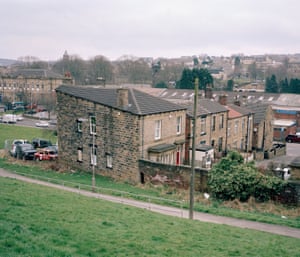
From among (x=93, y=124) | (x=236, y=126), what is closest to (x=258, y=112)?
(x=236, y=126)

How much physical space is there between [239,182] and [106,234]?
1387 cm

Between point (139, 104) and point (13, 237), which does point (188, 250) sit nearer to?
point (13, 237)

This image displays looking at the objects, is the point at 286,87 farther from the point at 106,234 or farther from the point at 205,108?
the point at 106,234

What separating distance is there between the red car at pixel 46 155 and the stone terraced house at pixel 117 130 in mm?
1702

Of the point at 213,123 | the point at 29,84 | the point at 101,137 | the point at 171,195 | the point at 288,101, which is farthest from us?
the point at 29,84

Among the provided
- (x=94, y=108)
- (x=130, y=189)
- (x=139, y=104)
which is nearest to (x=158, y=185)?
(x=130, y=189)


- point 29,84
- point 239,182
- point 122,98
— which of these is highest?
point 122,98

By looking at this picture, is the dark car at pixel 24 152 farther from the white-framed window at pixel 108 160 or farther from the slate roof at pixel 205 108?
the slate roof at pixel 205 108

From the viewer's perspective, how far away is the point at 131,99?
105 feet

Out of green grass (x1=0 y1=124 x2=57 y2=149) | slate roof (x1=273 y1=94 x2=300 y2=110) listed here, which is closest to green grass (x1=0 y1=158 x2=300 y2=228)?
green grass (x1=0 y1=124 x2=57 y2=149)

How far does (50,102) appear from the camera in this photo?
79250 mm

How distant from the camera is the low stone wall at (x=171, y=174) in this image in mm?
27264

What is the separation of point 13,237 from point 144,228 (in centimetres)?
523

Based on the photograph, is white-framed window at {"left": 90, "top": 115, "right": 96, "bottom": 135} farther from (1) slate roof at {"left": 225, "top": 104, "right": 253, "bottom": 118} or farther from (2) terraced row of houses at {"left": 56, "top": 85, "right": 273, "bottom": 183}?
(1) slate roof at {"left": 225, "top": 104, "right": 253, "bottom": 118}
